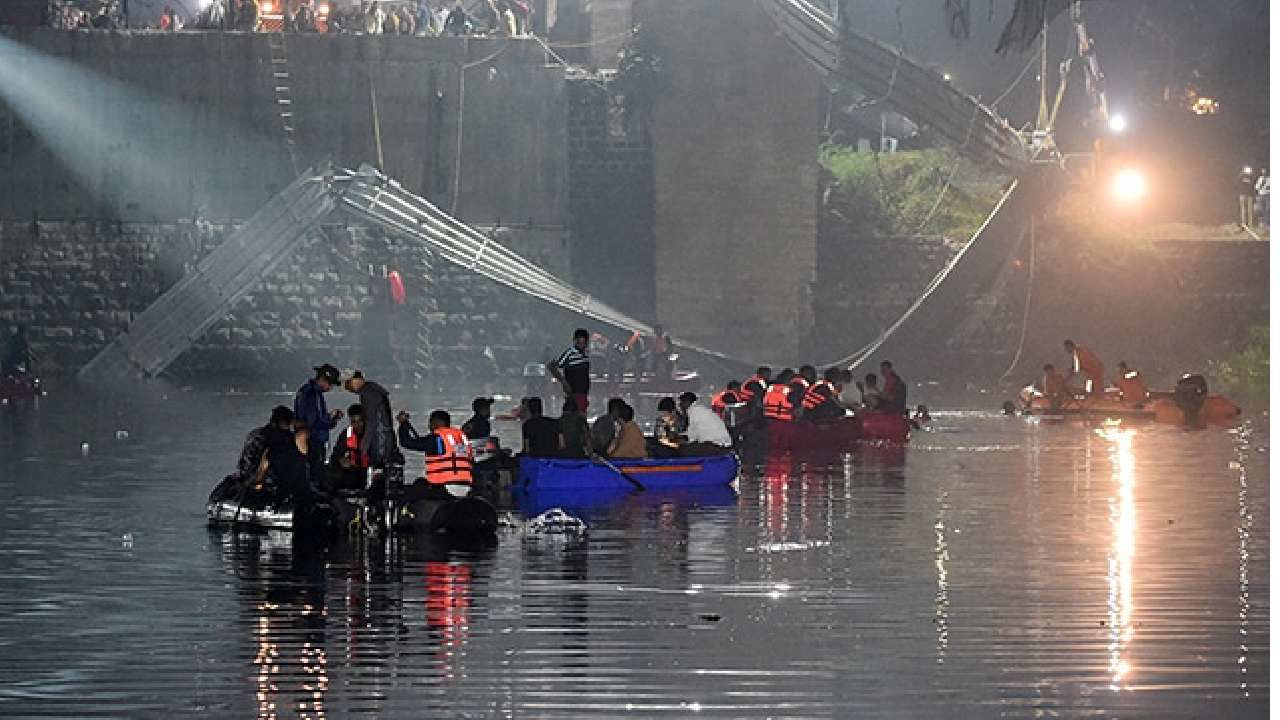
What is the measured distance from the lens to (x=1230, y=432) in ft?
134

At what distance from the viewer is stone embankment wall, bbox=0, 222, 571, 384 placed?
185 ft

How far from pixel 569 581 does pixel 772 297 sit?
110 ft

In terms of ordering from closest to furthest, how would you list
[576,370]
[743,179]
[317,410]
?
[317,410] → [576,370] → [743,179]

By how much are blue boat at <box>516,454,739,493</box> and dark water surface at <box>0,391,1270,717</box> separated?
0.51m

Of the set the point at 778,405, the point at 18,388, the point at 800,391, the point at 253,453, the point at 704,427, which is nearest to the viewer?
the point at 253,453

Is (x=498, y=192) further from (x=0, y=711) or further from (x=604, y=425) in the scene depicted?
(x=0, y=711)

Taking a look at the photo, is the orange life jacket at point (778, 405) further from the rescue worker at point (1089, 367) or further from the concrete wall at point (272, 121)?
the concrete wall at point (272, 121)

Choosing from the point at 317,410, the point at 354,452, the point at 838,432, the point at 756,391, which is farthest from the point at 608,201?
the point at 354,452

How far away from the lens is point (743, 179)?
2180 inches

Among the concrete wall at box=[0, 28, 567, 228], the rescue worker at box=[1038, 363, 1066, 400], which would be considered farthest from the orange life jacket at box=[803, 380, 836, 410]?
the concrete wall at box=[0, 28, 567, 228]

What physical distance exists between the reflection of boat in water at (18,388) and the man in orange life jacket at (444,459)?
83.3 feet

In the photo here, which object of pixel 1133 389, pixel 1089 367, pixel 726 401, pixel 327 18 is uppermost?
pixel 327 18

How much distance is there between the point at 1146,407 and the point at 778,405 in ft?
27.7

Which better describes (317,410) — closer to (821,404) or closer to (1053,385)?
(821,404)
